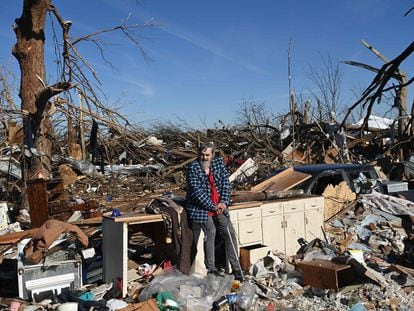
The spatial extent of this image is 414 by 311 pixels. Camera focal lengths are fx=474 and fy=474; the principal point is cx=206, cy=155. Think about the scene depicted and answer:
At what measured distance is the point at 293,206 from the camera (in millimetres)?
7754

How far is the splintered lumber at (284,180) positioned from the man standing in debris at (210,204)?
2.87 metres

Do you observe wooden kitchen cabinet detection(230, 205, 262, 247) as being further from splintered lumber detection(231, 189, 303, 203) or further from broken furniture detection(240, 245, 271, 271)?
splintered lumber detection(231, 189, 303, 203)

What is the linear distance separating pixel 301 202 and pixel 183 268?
2596 millimetres

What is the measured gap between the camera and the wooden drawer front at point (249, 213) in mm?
7090

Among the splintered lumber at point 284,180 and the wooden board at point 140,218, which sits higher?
the splintered lumber at point 284,180

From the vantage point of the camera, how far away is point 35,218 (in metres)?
9.87

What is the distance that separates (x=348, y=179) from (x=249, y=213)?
11.2ft

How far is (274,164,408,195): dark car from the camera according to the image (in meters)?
9.48

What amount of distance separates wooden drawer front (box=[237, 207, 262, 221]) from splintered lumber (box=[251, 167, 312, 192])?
201cm

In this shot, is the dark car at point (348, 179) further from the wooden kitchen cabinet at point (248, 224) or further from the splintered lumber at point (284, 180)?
the wooden kitchen cabinet at point (248, 224)

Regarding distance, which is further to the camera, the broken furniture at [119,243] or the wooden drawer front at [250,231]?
the wooden drawer front at [250,231]

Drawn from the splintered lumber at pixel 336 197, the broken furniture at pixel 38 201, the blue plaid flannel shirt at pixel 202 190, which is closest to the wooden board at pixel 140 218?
the blue plaid flannel shirt at pixel 202 190

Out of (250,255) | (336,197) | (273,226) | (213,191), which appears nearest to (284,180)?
(336,197)

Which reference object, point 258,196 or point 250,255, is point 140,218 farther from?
point 258,196
